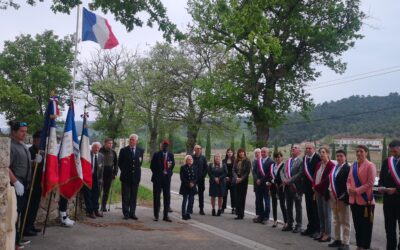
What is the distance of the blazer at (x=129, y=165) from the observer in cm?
1165

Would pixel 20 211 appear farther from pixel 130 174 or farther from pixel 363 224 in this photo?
pixel 363 224

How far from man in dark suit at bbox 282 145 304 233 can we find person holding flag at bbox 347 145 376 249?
1749mm

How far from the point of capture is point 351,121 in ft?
267

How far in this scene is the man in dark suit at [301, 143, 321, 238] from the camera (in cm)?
1013

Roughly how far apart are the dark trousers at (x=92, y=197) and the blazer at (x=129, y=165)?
0.75m

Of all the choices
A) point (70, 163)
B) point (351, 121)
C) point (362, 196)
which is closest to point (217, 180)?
point (70, 163)

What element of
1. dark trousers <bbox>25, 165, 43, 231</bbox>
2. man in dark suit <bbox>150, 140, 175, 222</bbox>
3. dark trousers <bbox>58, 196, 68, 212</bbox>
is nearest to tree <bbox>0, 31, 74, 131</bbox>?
man in dark suit <bbox>150, 140, 175, 222</bbox>

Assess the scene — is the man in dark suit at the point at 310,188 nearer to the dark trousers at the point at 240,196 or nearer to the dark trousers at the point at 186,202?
the dark trousers at the point at 240,196

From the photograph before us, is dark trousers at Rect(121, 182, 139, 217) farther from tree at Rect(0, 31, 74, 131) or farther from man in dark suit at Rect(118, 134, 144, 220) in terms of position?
tree at Rect(0, 31, 74, 131)

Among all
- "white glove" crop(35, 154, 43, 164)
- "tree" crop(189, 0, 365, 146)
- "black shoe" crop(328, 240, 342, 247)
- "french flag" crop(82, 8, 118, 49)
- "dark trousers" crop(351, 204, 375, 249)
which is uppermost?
"tree" crop(189, 0, 365, 146)

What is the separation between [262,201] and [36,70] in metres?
37.1

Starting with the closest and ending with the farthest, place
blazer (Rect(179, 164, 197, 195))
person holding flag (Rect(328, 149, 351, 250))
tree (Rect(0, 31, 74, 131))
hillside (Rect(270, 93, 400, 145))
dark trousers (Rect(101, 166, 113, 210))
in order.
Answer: person holding flag (Rect(328, 149, 351, 250)) < blazer (Rect(179, 164, 197, 195)) < dark trousers (Rect(101, 166, 113, 210)) < tree (Rect(0, 31, 74, 131)) < hillside (Rect(270, 93, 400, 145))

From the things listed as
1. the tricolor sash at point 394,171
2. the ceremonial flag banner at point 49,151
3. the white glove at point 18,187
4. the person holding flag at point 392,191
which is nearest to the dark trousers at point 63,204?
the ceremonial flag banner at point 49,151

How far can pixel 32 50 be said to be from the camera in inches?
1853
